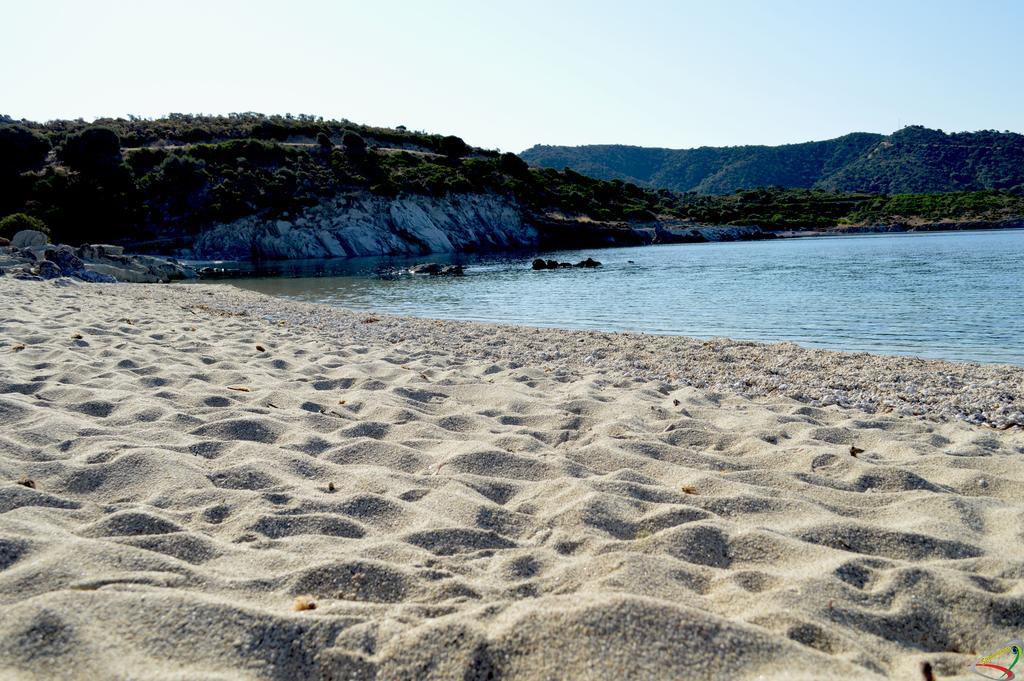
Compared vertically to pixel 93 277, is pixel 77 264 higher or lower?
higher

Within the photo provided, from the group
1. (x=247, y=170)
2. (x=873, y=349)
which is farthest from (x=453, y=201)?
(x=873, y=349)

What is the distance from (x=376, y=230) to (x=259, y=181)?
974 centimetres

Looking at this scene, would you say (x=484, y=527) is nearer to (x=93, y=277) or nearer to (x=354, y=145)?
(x=93, y=277)

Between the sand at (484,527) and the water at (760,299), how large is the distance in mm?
6673

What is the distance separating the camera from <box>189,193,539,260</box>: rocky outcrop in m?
48.5

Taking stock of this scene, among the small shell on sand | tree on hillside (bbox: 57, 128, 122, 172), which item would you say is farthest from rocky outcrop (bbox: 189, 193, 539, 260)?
the small shell on sand

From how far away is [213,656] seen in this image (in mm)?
1855

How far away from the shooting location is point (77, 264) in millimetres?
20656

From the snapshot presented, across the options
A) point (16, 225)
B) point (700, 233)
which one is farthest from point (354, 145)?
point (700, 233)

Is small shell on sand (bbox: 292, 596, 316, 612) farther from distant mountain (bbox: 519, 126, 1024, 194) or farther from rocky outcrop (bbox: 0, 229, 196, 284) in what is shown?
distant mountain (bbox: 519, 126, 1024, 194)

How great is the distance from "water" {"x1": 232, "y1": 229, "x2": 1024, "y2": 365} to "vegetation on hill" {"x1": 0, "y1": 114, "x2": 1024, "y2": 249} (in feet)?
68.7

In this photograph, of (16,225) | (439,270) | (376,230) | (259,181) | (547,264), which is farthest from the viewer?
(376,230)

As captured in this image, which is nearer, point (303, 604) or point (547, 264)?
point (303, 604)

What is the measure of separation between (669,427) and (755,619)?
105 inches
